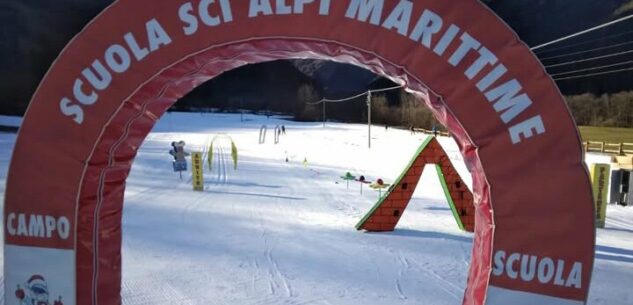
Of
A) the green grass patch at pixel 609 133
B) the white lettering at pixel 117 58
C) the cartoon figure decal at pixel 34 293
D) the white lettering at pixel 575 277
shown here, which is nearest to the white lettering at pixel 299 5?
the white lettering at pixel 117 58

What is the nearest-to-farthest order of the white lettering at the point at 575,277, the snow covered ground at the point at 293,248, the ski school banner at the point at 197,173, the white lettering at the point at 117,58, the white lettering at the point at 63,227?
1. the white lettering at the point at 575,277
2. the white lettering at the point at 117,58
3. the white lettering at the point at 63,227
4. the snow covered ground at the point at 293,248
5. the ski school banner at the point at 197,173

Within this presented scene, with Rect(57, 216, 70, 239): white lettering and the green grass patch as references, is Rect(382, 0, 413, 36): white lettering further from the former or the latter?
the green grass patch

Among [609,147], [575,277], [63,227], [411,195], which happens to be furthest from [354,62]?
[609,147]

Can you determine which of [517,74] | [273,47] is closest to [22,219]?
[273,47]

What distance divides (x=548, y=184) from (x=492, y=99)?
47 cm

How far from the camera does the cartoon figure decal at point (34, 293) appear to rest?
8.41ft

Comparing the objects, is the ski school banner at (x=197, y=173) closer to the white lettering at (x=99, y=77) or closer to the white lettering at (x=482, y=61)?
the white lettering at (x=99, y=77)

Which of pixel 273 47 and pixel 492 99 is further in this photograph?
pixel 273 47

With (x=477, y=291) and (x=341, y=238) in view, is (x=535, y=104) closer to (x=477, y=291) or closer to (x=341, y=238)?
(x=477, y=291)

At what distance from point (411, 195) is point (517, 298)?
17.5 ft

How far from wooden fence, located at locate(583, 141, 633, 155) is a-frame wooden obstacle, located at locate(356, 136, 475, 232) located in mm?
Answer: 9518

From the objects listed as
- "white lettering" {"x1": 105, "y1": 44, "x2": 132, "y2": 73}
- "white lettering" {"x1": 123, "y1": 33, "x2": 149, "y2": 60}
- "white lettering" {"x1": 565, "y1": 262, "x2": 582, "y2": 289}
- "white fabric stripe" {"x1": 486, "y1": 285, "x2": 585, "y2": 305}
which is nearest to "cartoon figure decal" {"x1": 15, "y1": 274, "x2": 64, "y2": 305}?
"white lettering" {"x1": 105, "y1": 44, "x2": 132, "y2": 73}

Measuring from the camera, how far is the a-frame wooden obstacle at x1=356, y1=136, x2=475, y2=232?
7.39 metres

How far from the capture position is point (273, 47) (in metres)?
2.45
